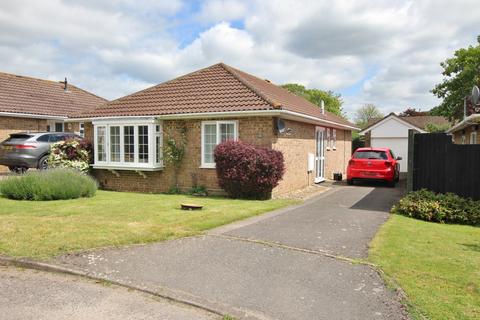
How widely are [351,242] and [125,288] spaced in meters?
3.91

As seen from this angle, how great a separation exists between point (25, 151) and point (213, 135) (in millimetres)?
7870

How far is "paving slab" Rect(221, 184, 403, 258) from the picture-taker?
6711mm

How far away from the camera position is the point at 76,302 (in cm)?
438

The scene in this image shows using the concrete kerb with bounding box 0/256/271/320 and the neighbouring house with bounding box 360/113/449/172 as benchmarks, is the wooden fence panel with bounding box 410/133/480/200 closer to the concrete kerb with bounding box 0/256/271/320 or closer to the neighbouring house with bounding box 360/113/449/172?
the concrete kerb with bounding box 0/256/271/320

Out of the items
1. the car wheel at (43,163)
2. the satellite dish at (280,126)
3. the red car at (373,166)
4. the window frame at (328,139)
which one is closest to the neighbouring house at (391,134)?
the window frame at (328,139)

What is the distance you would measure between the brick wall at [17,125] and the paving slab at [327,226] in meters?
15.5

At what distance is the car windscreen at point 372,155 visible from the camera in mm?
16516

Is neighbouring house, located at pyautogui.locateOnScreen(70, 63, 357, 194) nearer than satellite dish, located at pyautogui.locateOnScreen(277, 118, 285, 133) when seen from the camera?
No

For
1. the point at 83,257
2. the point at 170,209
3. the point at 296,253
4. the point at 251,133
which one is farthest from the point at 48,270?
the point at 251,133

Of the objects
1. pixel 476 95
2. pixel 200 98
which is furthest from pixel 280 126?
pixel 476 95

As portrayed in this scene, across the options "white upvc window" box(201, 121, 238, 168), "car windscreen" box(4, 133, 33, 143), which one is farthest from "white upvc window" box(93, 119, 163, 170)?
"car windscreen" box(4, 133, 33, 143)

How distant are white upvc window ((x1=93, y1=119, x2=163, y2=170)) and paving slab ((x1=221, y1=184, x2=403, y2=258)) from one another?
5.79 metres

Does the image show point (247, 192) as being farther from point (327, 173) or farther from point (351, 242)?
point (327, 173)

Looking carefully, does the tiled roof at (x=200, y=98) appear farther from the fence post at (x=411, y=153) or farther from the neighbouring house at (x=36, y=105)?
the neighbouring house at (x=36, y=105)
